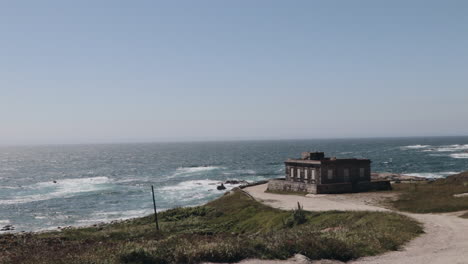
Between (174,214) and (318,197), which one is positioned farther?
(174,214)

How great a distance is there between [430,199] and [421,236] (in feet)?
58.7

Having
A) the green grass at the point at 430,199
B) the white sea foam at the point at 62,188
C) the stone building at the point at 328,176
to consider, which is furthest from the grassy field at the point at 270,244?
the white sea foam at the point at 62,188

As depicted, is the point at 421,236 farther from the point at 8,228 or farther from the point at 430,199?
the point at 8,228

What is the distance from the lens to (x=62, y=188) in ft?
323

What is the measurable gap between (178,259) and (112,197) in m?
67.7

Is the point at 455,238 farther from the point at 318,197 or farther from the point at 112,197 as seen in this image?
the point at 112,197

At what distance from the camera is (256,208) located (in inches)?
1732

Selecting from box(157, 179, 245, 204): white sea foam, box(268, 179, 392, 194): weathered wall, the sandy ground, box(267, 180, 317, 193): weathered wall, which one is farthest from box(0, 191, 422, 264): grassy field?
box(157, 179, 245, 204): white sea foam

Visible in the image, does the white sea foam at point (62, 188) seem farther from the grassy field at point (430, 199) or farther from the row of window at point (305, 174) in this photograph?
the grassy field at point (430, 199)

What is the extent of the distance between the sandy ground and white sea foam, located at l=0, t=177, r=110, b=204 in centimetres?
5354

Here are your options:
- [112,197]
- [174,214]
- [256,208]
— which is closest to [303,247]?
[256,208]

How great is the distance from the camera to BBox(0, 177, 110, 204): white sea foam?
83325mm

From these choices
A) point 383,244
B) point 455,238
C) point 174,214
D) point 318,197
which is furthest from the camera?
point 174,214

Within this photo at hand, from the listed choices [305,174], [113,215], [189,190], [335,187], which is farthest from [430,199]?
[189,190]
